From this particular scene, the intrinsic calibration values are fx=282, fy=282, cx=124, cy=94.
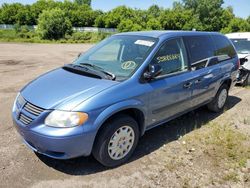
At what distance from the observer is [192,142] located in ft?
15.4

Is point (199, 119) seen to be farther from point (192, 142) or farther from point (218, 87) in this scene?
point (192, 142)

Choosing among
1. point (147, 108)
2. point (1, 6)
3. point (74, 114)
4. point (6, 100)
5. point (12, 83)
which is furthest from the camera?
point (1, 6)

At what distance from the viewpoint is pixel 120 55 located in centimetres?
441

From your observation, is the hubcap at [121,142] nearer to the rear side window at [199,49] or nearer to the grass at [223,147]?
the grass at [223,147]

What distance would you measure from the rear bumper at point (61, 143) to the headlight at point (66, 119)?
0.14m

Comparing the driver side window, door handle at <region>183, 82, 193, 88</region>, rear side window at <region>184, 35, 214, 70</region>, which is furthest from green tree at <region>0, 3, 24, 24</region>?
door handle at <region>183, 82, 193, 88</region>

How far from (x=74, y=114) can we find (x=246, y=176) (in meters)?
2.43

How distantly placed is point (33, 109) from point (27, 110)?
0.13 metres

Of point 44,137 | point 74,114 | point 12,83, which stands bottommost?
point 12,83

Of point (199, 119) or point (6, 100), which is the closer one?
point (199, 119)

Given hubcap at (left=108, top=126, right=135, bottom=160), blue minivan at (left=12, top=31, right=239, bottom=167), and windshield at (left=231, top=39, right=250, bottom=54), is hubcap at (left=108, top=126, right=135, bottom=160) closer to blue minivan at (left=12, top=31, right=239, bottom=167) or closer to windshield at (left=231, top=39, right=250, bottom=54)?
blue minivan at (left=12, top=31, right=239, bottom=167)

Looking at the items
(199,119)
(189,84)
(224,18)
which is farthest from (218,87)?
(224,18)

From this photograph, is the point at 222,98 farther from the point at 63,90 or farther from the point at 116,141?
the point at 63,90

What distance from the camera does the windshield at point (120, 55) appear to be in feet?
13.3
